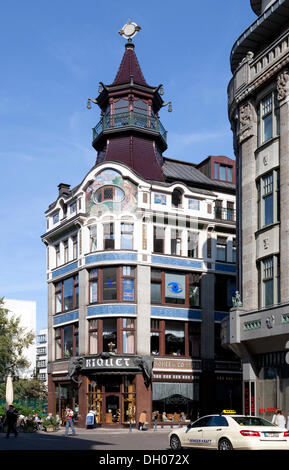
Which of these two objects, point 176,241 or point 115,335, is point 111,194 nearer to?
point 176,241

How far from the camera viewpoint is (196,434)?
76.1ft

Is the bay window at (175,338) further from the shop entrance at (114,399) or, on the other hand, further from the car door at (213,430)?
the car door at (213,430)

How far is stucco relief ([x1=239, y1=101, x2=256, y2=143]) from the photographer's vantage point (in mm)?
35594

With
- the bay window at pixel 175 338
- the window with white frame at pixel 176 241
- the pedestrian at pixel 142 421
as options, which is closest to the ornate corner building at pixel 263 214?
the pedestrian at pixel 142 421

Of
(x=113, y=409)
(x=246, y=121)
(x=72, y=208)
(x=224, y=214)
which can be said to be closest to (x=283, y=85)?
(x=246, y=121)

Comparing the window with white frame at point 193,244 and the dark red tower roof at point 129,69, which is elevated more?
the dark red tower roof at point 129,69

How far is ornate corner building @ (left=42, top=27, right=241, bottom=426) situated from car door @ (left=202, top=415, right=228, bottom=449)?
25.8m

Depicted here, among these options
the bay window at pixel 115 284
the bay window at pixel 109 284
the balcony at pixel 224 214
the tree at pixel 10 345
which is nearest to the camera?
the bay window at pixel 115 284

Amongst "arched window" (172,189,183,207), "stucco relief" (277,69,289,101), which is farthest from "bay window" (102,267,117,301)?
"stucco relief" (277,69,289,101)

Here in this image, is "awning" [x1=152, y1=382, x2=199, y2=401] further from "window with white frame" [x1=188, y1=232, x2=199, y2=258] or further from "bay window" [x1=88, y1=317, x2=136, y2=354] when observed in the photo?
"window with white frame" [x1=188, y1=232, x2=199, y2=258]

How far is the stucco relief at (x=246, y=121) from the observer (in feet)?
117

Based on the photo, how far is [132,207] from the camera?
167 ft

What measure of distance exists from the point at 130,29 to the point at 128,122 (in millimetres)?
10160

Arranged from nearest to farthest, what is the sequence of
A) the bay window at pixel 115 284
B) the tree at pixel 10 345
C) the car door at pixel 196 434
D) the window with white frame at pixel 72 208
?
1. the car door at pixel 196 434
2. the bay window at pixel 115 284
3. the window with white frame at pixel 72 208
4. the tree at pixel 10 345
